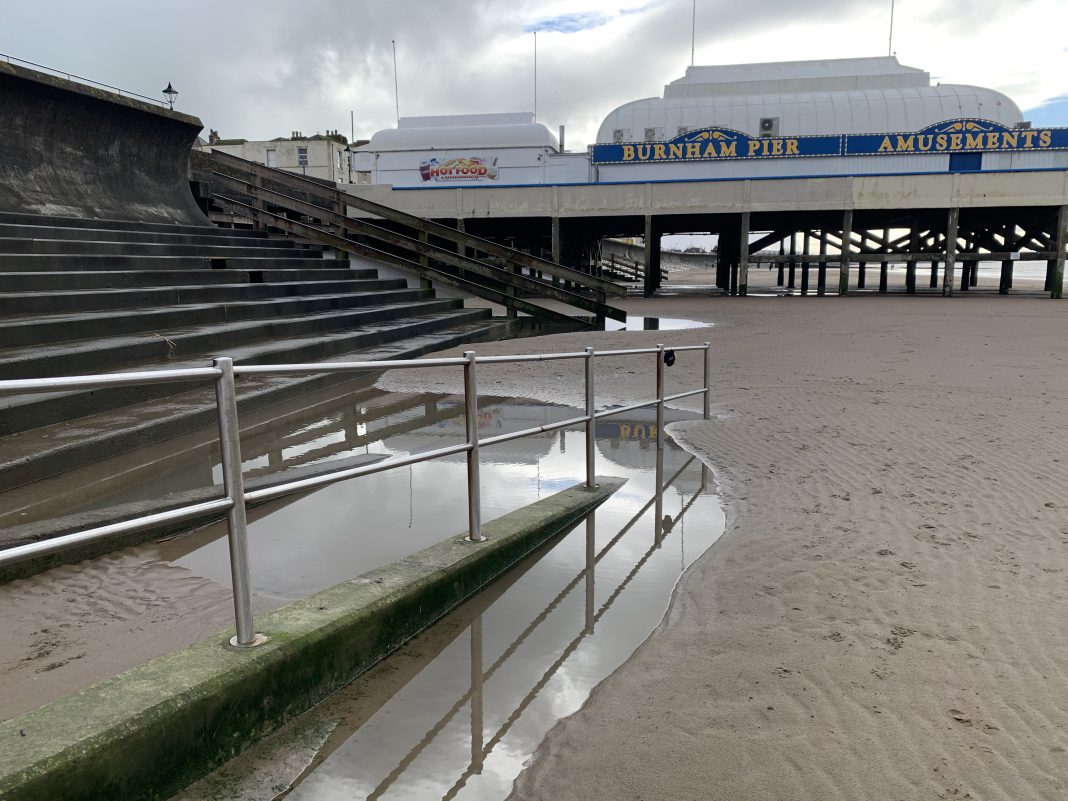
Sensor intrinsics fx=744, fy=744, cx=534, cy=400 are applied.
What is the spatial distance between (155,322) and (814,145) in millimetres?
31451

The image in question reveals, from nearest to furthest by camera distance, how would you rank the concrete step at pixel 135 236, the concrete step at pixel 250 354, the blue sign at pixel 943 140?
the concrete step at pixel 250 354 → the concrete step at pixel 135 236 → the blue sign at pixel 943 140

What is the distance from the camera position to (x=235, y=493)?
242cm

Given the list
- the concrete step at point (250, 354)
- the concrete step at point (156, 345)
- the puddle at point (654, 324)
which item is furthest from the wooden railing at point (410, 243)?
the concrete step at point (156, 345)

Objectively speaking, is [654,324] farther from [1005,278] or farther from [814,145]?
[1005,278]

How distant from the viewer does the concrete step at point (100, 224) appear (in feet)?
33.5

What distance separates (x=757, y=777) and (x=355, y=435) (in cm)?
506

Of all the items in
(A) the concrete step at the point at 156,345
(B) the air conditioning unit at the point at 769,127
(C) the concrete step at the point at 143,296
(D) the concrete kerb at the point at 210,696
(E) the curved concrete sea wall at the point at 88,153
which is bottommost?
(D) the concrete kerb at the point at 210,696

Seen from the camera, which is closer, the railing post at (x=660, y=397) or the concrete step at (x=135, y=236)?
the railing post at (x=660, y=397)

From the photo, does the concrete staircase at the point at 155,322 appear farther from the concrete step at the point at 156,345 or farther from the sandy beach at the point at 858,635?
the sandy beach at the point at 858,635

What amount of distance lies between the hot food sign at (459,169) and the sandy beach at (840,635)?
105 feet

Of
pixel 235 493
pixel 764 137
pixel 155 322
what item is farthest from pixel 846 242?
pixel 235 493

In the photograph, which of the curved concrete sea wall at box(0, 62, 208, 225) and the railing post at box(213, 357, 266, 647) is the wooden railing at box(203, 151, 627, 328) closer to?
the curved concrete sea wall at box(0, 62, 208, 225)

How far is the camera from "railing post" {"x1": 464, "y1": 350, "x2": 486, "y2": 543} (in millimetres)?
3529

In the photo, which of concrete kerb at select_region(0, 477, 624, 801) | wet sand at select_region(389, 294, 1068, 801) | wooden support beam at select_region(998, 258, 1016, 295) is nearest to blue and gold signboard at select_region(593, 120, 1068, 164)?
wooden support beam at select_region(998, 258, 1016, 295)
